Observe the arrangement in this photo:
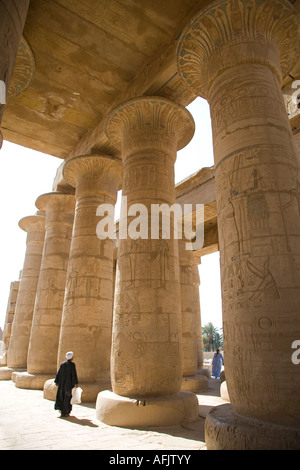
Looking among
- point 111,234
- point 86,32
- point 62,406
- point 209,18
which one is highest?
point 86,32

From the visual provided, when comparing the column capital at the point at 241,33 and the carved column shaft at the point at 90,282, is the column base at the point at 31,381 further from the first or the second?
the column capital at the point at 241,33

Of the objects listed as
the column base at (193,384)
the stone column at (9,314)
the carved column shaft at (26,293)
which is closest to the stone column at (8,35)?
the column base at (193,384)

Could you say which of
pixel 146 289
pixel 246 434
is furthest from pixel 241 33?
pixel 246 434

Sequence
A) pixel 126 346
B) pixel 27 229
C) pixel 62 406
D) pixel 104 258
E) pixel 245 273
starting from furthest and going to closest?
pixel 27 229 → pixel 104 258 → pixel 62 406 → pixel 126 346 → pixel 245 273

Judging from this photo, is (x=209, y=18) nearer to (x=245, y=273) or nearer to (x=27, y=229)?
(x=245, y=273)

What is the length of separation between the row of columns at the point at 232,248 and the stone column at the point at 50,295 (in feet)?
7.47

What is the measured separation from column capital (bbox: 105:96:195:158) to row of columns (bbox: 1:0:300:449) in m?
0.02

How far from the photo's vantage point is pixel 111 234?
8.76m

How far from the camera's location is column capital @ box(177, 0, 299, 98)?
4.45m

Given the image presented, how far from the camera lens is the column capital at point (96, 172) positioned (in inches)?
358

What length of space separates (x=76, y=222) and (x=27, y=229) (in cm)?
655

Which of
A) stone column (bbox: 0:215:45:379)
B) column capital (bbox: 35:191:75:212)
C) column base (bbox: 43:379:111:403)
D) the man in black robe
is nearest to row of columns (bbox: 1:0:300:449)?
column base (bbox: 43:379:111:403)

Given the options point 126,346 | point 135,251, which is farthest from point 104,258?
point 126,346

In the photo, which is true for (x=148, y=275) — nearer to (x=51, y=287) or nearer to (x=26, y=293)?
(x=51, y=287)
